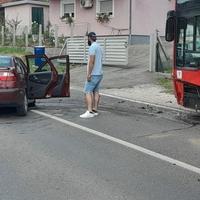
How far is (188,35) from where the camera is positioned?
426 inches

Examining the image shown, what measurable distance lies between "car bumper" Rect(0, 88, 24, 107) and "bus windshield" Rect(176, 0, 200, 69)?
3.41 meters

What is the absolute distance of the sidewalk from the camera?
14998 millimetres

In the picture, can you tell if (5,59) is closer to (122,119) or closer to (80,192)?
(122,119)

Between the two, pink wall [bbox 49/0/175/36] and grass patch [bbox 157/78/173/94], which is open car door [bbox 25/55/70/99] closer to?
grass patch [bbox 157/78/173/94]

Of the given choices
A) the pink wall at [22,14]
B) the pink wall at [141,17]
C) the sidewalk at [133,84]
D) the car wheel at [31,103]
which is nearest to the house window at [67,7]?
the pink wall at [141,17]

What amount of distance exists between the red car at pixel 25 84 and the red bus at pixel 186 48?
2741mm

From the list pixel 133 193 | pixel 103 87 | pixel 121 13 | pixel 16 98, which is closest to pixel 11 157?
pixel 133 193

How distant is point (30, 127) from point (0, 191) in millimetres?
4342

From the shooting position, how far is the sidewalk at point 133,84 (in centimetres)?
1500

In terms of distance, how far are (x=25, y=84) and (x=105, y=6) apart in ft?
67.0

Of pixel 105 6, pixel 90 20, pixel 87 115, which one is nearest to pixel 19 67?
pixel 87 115

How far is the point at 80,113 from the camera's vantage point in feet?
40.0

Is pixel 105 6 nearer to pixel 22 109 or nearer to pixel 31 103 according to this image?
pixel 31 103

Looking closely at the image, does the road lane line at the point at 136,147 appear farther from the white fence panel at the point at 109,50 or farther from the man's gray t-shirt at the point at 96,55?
the white fence panel at the point at 109,50
